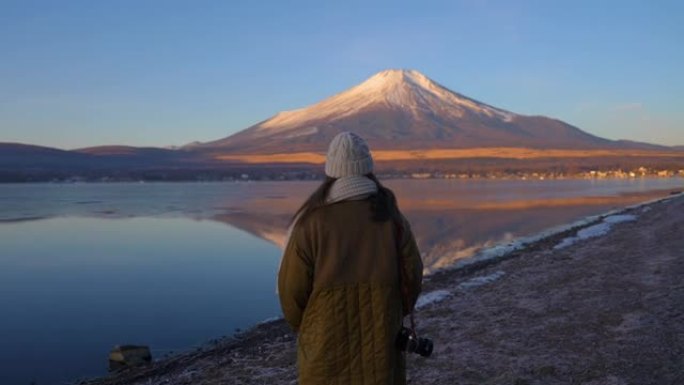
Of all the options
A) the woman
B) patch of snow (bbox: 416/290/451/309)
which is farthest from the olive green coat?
patch of snow (bbox: 416/290/451/309)

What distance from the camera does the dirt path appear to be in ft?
16.5

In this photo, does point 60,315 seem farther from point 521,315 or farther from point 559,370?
point 559,370

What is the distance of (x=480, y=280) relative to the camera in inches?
405

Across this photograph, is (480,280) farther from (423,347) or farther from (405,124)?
(405,124)

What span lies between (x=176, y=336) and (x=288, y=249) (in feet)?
23.0

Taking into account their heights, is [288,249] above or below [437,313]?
above

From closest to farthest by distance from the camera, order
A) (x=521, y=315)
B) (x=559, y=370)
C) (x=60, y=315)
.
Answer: (x=559, y=370)
(x=521, y=315)
(x=60, y=315)

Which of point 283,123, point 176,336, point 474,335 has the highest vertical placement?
point 283,123

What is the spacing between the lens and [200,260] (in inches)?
647

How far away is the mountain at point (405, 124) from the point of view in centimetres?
15425

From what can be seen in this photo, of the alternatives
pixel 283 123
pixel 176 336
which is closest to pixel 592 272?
pixel 176 336

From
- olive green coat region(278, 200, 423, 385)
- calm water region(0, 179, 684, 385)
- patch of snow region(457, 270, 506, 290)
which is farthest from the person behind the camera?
patch of snow region(457, 270, 506, 290)

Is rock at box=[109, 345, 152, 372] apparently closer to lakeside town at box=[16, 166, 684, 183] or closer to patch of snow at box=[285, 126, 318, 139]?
lakeside town at box=[16, 166, 684, 183]

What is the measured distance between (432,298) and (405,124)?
163 metres
